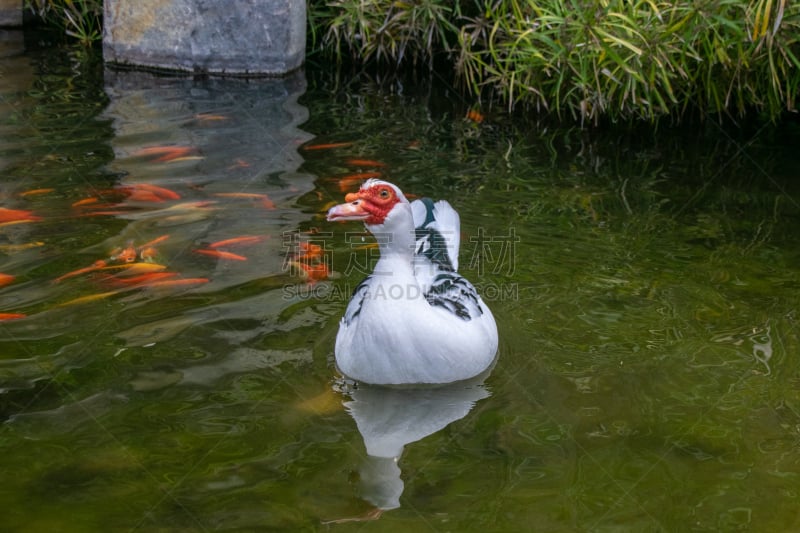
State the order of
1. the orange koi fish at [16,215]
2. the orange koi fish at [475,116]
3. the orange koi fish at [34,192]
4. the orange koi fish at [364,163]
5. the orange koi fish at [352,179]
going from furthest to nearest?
the orange koi fish at [475,116] → the orange koi fish at [364,163] → the orange koi fish at [352,179] → the orange koi fish at [34,192] → the orange koi fish at [16,215]

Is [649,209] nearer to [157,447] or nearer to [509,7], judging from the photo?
[509,7]

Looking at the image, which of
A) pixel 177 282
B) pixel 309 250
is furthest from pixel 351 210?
pixel 309 250

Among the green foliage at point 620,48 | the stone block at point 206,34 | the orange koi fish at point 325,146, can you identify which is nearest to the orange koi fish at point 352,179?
the orange koi fish at point 325,146

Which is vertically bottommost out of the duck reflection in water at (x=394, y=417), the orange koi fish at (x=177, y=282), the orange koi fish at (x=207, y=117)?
the duck reflection in water at (x=394, y=417)

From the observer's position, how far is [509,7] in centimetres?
815

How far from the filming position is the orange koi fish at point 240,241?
5251 mm

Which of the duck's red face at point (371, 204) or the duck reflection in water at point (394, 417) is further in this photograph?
the duck's red face at point (371, 204)

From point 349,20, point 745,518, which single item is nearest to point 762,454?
point 745,518

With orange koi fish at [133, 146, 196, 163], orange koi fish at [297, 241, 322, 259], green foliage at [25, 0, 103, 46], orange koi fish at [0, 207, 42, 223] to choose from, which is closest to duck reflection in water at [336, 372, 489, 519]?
orange koi fish at [297, 241, 322, 259]

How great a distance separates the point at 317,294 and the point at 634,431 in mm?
1865

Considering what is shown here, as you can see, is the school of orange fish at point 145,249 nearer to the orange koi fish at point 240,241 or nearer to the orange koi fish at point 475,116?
the orange koi fish at point 240,241

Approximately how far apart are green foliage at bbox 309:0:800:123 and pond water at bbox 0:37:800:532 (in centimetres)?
40

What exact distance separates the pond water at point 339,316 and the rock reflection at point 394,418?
1 centimetres

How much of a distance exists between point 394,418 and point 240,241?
1.87m
